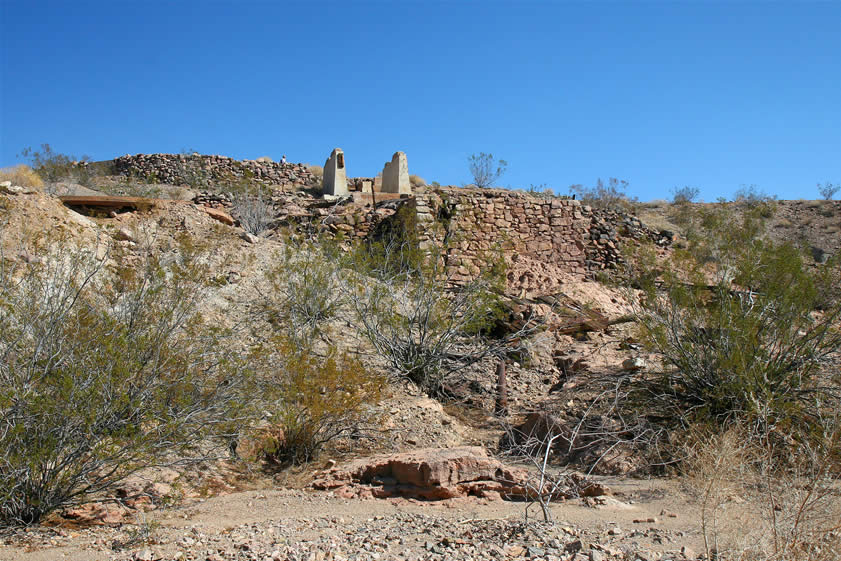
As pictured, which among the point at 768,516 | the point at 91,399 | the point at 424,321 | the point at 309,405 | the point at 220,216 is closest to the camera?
the point at 768,516

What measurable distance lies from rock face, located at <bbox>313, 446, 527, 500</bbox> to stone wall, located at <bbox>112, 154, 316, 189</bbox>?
19335mm

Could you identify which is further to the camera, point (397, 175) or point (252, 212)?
point (397, 175)

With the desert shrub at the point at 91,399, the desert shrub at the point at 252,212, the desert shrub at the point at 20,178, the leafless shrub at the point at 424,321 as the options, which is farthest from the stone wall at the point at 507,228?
the desert shrub at the point at 91,399

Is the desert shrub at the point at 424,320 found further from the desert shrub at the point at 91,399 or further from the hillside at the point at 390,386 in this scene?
the desert shrub at the point at 91,399

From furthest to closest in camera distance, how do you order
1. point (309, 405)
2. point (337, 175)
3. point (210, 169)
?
1. point (210, 169)
2. point (337, 175)
3. point (309, 405)

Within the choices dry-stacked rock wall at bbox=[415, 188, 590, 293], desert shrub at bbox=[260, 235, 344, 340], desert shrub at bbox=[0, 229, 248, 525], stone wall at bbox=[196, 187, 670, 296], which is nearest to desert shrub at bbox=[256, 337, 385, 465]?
desert shrub at bbox=[0, 229, 248, 525]

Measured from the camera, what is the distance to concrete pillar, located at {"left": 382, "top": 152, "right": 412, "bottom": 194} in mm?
18281

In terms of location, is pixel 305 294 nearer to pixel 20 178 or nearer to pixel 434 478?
pixel 434 478

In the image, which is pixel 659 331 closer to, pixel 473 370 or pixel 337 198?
pixel 473 370

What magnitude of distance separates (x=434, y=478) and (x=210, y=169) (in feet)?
70.5

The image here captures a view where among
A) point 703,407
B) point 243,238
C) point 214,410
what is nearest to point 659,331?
point 703,407

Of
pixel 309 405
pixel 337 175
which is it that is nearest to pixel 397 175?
pixel 337 175

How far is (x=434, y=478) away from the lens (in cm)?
564

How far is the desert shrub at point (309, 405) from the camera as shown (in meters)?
7.08
